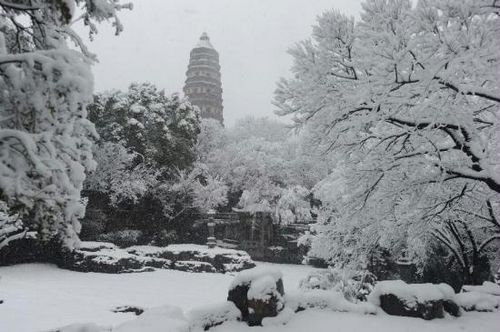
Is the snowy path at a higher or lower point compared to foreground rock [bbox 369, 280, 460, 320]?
lower

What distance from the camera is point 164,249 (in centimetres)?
2052

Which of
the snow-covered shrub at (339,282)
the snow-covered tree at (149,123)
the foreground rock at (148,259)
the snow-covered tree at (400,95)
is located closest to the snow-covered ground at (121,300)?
the foreground rock at (148,259)

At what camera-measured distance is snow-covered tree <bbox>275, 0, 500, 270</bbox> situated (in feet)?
18.5

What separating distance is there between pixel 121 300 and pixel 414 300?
9441 mm

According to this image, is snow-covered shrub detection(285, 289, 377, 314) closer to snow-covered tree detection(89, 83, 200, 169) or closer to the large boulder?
the large boulder

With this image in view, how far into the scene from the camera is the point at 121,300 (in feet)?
41.0

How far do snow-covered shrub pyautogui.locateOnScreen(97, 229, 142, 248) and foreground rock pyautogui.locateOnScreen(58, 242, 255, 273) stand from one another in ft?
5.53

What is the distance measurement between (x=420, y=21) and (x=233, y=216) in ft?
81.6

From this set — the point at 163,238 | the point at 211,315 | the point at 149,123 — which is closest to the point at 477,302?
the point at 211,315

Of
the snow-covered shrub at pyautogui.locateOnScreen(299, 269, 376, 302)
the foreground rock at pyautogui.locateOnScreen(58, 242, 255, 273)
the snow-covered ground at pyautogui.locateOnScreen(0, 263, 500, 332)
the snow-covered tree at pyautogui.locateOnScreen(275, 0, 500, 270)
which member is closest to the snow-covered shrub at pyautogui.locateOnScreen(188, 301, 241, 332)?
the snow-covered ground at pyautogui.locateOnScreen(0, 263, 500, 332)

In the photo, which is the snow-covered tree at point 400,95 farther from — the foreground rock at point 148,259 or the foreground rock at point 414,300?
the foreground rock at point 148,259

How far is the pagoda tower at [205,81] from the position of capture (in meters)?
54.3

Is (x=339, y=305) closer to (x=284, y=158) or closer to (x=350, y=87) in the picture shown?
(x=350, y=87)

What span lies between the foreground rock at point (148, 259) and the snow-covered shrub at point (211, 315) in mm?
12695
